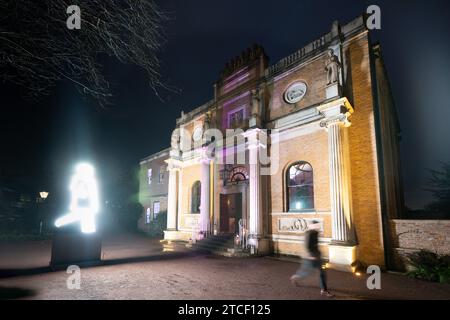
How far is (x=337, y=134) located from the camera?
404 inches

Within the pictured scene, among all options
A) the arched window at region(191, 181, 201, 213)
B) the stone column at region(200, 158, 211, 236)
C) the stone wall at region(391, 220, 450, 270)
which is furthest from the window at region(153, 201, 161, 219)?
the stone wall at region(391, 220, 450, 270)

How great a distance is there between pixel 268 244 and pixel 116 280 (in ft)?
23.4

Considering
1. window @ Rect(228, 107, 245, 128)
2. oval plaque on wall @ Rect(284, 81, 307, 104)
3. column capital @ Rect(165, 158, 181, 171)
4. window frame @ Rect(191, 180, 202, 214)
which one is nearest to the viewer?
oval plaque on wall @ Rect(284, 81, 307, 104)

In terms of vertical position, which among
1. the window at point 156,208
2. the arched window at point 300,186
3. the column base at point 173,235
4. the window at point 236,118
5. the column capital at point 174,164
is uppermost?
the window at point 236,118

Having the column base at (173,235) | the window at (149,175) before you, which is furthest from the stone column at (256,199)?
the window at (149,175)

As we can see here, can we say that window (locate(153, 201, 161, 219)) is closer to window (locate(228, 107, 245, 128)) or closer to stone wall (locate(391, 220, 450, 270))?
window (locate(228, 107, 245, 128))

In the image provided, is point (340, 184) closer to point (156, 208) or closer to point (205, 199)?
point (205, 199)

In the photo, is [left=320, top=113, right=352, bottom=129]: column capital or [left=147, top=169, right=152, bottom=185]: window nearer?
[left=320, top=113, right=352, bottom=129]: column capital

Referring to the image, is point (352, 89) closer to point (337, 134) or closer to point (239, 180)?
point (337, 134)

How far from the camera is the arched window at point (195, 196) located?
60.1 ft

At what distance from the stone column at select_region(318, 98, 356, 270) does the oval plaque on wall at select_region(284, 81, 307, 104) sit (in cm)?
232

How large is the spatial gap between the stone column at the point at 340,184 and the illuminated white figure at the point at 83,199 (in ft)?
29.1

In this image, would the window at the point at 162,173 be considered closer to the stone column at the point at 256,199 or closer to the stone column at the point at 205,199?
the stone column at the point at 205,199

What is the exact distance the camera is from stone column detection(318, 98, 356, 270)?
9.21m
